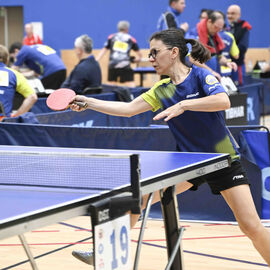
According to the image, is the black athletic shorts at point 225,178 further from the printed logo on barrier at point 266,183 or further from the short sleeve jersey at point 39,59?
the short sleeve jersey at point 39,59

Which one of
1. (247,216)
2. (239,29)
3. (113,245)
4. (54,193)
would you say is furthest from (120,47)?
(113,245)

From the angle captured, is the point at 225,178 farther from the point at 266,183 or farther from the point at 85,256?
the point at 266,183

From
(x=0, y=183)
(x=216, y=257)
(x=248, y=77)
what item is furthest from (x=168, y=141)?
(x=248, y=77)

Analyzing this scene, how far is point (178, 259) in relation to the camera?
319cm

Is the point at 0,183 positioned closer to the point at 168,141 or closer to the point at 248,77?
the point at 168,141

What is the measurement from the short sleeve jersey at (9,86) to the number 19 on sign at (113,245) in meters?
4.13

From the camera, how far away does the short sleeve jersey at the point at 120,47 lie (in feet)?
40.0

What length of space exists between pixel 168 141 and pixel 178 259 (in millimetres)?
1934

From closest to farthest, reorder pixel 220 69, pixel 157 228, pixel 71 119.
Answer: pixel 157 228, pixel 71 119, pixel 220 69

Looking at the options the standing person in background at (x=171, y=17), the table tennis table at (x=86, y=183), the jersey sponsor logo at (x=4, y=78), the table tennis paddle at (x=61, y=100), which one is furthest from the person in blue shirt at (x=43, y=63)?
the table tennis table at (x=86, y=183)

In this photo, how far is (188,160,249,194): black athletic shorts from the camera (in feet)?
10.7

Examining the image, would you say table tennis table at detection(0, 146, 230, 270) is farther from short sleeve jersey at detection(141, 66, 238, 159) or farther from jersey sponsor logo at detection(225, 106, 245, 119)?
jersey sponsor logo at detection(225, 106, 245, 119)

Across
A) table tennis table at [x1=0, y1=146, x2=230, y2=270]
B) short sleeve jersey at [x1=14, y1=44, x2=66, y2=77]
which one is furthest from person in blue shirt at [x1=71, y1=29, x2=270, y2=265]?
short sleeve jersey at [x1=14, y1=44, x2=66, y2=77]

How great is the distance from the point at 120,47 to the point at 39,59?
9.84 feet
